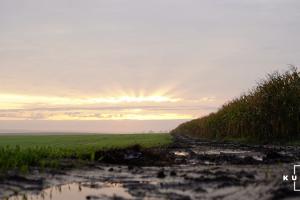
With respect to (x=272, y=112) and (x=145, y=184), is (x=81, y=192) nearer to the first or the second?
(x=145, y=184)

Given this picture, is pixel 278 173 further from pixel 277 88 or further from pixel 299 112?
pixel 277 88

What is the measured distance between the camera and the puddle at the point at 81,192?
25.6 ft

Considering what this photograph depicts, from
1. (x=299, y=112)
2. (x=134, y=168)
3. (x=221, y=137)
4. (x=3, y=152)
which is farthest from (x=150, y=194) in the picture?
(x=221, y=137)

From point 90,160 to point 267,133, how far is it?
15.4 metres

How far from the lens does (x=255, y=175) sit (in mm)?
9688

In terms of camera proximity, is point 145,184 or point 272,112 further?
point 272,112

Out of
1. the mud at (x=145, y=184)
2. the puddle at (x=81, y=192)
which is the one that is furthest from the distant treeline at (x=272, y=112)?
the puddle at (x=81, y=192)

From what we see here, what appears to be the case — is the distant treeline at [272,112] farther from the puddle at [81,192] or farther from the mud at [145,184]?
the puddle at [81,192]

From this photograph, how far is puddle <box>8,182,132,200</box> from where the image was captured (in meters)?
7.80

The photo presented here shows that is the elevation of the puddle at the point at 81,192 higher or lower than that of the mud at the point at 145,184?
lower

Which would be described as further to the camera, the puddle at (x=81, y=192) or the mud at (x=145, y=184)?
the puddle at (x=81, y=192)

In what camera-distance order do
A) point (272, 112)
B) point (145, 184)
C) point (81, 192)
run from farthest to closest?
point (272, 112)
point (145, 184)
point (81, 192)

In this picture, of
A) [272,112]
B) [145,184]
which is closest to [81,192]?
[145,184]

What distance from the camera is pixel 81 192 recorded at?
836cm
